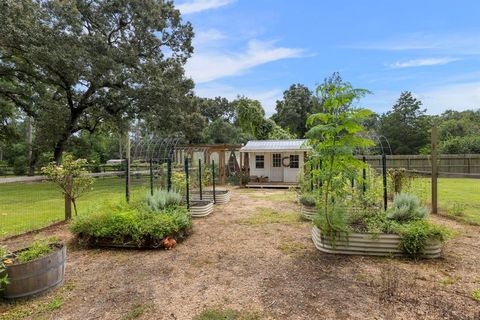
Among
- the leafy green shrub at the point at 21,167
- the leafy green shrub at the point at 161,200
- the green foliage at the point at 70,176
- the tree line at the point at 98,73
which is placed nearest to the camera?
the leafy green shrub at the point at 161,200

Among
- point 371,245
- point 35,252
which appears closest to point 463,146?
point 371,245

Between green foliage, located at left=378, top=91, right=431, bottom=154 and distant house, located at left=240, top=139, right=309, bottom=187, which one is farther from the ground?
green foliage, located at left=378, top=91, right=431, bottom=154

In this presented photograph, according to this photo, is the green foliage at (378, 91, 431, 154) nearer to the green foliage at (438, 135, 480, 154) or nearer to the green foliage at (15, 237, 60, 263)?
the green foliage at (438, 135, 480, 154)

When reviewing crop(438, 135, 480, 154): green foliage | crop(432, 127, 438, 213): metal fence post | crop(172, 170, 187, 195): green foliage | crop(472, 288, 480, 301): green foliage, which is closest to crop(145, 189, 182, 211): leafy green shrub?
crop(172, 170, 187, 195): green foliage

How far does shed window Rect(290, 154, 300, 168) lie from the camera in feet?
47.9

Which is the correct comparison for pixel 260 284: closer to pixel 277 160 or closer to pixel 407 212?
pixel 407 212

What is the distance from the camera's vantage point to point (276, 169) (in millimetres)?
15047

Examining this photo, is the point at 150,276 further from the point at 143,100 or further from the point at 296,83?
the point at 296,83

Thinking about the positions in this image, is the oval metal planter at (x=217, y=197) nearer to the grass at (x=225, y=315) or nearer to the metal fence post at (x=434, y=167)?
the metal fence post at (x=434, y=167)

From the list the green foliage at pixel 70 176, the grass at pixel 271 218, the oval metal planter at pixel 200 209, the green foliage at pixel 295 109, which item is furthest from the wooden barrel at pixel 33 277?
the green foliage at pixel 295 109

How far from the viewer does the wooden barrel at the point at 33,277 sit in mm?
2951

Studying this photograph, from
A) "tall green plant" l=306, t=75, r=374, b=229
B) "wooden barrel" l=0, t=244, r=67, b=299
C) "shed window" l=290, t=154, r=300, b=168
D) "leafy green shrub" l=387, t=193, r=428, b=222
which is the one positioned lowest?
"wooden barrel" l=0, t=244, r=67, b=299

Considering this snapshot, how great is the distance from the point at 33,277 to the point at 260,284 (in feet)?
8.02

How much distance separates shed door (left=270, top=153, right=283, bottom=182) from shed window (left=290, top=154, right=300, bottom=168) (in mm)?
583
